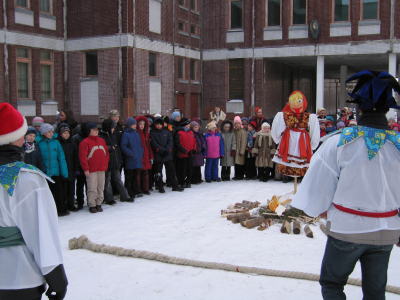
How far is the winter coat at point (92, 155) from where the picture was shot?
300 inches

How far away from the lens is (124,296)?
13.6 feet

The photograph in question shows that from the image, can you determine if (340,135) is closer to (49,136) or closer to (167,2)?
(49,136)

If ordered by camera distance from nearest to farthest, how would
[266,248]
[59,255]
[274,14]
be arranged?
[59,255], [266,248], [274,14]

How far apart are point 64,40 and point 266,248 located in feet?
49.0

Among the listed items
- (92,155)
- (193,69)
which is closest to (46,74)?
(193,69)

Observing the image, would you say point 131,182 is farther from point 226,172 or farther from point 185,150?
point 226,172

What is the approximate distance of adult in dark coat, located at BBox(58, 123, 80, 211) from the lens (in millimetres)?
7719

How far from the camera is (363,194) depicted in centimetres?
283

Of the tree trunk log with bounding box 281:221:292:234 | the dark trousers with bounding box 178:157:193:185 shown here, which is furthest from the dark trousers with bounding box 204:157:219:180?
the tree trunk log with bounding box 281:221:292:234

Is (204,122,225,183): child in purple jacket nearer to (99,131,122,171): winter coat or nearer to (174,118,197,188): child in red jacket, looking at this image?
(174,118,197,188): child in red jacket

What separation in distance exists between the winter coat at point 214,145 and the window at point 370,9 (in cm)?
1122

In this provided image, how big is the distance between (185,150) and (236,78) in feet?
36.8

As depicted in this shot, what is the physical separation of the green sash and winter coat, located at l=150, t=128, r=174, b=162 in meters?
6.98

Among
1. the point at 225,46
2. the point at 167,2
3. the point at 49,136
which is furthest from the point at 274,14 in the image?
the point at 49,136
